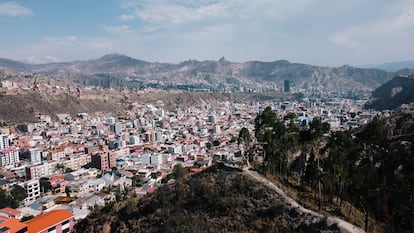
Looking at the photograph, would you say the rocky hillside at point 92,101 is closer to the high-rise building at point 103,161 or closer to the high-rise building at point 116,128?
the high-rise building at point 116,128

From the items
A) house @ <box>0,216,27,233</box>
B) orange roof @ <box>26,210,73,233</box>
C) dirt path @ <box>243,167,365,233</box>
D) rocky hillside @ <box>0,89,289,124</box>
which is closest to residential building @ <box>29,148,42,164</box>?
rocky hillside @ <box>0,89,289,124</box>

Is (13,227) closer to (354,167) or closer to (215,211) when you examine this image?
(215,211)

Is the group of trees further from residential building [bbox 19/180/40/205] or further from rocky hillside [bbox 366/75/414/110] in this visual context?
rocky hillside [bbox 366/75/414/110]

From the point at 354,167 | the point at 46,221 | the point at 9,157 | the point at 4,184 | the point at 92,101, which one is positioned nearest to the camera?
the point at 354,167

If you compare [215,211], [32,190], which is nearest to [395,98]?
[215,211]

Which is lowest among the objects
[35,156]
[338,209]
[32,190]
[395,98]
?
[32,190]
